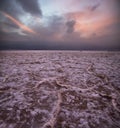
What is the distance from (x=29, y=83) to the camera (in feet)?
4.38

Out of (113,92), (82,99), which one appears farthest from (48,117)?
(113,92)

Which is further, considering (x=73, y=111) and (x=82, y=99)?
(x=82, y=99)

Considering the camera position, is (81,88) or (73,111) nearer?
(73,111)

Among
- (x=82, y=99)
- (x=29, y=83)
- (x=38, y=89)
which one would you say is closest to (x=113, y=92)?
(x=82, y=99)

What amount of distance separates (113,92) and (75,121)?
1.92 feet

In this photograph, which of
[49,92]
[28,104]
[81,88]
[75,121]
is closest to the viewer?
[75,121]

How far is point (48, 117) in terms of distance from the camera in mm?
753

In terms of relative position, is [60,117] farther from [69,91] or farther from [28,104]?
[69,91]

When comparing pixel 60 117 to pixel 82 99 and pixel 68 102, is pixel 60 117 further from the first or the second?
pixel 82 99

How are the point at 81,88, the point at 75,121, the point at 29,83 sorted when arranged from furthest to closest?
the point at 29,83, the point at 81,88, the point at 75,121

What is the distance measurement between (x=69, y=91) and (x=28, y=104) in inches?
16.3

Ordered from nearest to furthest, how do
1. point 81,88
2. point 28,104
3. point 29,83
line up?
point 28,104 < point 81,88 < point 29,83

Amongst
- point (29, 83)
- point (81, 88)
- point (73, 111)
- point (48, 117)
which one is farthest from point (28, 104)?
point (81, 88)

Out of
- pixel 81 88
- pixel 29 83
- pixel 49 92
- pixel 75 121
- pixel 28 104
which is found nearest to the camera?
pixel 75 121
